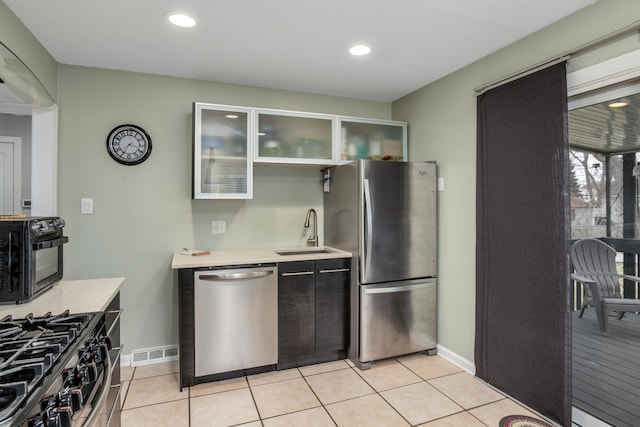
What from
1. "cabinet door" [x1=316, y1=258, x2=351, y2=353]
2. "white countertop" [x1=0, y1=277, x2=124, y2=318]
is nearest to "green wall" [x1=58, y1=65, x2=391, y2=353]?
"cabinet door" [x1=316, y1=258, x2=351, y2=353]

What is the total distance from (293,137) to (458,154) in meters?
1.42

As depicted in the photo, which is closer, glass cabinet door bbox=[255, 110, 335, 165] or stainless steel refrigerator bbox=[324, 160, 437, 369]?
stainless steel refrigerator bbox=[324, 160, 437, 369]

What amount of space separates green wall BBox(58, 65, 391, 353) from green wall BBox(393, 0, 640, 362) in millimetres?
1550

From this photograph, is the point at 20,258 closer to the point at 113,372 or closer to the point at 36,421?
the point at 113,372

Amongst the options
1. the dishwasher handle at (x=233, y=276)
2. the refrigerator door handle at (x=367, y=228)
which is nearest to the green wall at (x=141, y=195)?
A: the dishwasher handle at (x=233, y=276)

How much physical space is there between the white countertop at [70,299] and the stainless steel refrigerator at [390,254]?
5.77 feet

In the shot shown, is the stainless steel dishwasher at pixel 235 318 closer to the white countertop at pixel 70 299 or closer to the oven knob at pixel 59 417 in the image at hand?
the white countertop at pixel 70 299

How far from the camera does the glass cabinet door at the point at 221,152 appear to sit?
2793 mm

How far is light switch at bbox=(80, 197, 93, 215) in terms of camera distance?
9.09 ft

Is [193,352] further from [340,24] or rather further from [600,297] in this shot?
[600,297]

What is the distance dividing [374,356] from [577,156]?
2.03 meters

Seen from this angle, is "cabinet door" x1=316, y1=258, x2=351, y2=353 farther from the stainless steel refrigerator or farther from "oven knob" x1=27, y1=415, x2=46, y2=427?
"oven knob" x1=27, y1=415, x2=46, y2=427

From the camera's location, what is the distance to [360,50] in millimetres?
2512

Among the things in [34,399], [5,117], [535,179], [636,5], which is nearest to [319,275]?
[535,179]
